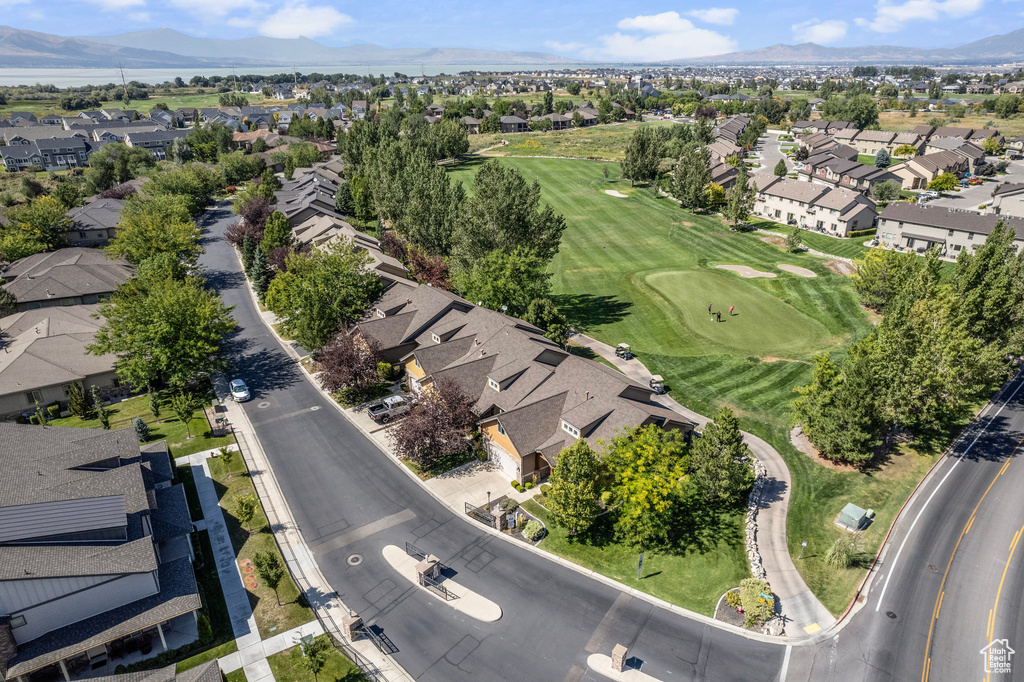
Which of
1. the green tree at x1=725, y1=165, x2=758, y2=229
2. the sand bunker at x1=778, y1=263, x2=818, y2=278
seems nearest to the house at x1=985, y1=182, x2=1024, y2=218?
the green tree at x1=725, y1=165, x2=758, y2=229

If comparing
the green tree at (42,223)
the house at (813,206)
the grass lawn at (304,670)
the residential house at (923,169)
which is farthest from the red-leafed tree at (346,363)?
the residential house at (923,169)

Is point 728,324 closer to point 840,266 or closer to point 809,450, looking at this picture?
point 809,450

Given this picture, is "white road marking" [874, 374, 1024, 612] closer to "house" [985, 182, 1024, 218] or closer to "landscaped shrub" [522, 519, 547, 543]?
"landscaped shrub" [522, 519, 547, 543]

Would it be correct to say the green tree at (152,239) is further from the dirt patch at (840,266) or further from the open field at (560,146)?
the open field at (560,146)

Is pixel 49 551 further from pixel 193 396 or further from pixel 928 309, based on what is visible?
pixel 928 309

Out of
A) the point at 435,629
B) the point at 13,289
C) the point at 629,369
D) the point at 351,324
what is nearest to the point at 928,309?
the point at 629,369

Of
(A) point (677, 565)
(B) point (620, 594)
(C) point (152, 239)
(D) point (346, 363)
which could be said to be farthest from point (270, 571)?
(C) point (152, 239)
